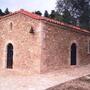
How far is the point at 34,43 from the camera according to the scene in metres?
17.4

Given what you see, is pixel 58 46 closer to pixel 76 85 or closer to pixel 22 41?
pixel 22 41

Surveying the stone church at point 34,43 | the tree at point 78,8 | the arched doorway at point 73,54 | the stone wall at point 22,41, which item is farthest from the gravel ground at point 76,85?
the tree at point 78,8

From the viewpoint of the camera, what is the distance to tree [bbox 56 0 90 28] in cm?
3163

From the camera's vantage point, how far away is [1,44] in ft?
63.9

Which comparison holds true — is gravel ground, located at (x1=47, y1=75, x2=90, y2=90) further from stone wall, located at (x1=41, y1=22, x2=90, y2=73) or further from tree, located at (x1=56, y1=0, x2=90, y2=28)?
tree, located at (x1=56, y1=0, x2=90, y2=28)

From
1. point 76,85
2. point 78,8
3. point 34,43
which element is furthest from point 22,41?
point 78,8

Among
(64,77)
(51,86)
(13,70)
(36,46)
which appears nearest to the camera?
(51,86)

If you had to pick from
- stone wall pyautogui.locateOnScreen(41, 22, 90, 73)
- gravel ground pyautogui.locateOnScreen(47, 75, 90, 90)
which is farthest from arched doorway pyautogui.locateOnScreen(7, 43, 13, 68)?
gravel ground pyautogui.locateOnScreen(47, 75, 90, 90)

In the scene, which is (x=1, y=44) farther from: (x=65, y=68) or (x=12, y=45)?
(x=65, y=68)

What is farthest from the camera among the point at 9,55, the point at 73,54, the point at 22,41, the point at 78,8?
the point at 78,8

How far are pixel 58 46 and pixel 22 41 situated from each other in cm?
268

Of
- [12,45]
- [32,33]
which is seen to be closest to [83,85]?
[32,33]

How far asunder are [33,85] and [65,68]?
255 inches

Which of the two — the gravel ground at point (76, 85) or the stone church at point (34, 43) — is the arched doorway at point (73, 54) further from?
the gravel ground at point (76, 85)
